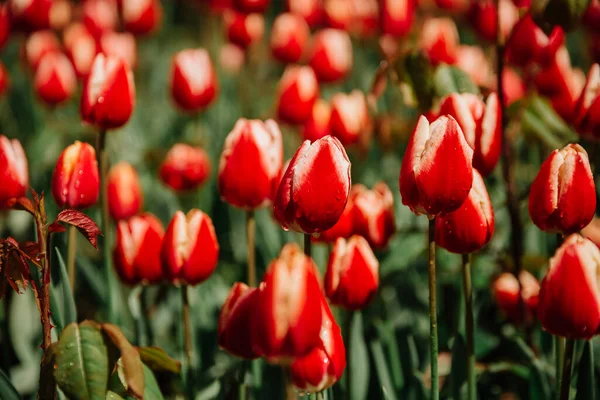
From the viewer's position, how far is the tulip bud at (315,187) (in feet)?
3.56

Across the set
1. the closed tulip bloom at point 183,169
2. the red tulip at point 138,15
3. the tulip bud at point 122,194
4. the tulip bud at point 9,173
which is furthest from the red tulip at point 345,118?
the red tulip at point 138,15

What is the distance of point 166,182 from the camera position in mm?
2330

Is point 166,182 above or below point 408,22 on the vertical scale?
below

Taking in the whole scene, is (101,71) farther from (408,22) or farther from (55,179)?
(408,22)

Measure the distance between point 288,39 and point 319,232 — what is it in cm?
215

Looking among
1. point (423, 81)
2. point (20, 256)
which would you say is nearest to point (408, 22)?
point (423, 81)

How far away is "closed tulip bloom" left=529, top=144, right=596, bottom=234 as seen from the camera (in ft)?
3.80

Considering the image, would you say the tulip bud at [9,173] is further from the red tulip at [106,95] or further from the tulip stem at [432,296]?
the tulip stem at [432,296]

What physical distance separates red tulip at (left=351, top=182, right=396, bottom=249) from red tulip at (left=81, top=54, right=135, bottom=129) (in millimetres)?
573

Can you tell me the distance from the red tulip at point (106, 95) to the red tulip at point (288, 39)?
1.56 m

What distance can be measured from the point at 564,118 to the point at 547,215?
835 millimetres

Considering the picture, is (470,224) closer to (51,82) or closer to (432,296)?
(432,296)

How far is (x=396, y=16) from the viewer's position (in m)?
3.04

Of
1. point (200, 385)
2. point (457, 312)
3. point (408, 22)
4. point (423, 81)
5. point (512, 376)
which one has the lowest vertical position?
point (512, 376)
